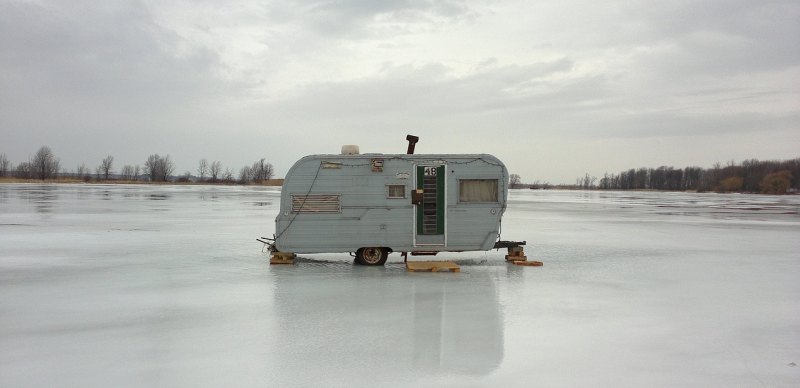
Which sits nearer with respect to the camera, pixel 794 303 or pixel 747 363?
pixel 747 363

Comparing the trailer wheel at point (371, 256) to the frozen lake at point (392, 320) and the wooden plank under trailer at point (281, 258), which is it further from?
the wooden plank under trailer at point (281, 258)

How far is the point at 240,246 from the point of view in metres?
18.9

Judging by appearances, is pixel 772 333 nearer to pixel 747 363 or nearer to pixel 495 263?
pixel 747 363

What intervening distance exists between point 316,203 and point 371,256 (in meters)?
2.14

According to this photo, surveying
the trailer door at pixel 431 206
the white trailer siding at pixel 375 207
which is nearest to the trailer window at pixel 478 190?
the white trailer siding at pixel 375 207

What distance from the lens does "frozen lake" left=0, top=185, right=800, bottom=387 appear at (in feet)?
21.5

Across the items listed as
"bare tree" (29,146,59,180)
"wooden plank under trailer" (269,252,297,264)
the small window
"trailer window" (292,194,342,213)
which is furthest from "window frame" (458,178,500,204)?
"bare tree" (29,146,59,180)

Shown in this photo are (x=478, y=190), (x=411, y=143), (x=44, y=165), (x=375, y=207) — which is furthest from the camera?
(x=44, y=165)

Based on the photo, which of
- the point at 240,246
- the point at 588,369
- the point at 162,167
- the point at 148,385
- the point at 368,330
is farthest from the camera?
the point at 162,167

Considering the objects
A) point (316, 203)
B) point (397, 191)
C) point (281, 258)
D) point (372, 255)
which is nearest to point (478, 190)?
point (397, 191)

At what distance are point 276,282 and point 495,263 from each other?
6.62 meters

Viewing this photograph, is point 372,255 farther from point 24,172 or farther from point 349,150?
point 24,172

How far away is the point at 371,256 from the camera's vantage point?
50.6 ft

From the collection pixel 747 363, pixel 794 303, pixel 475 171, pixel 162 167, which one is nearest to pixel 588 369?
pixel 747 363
